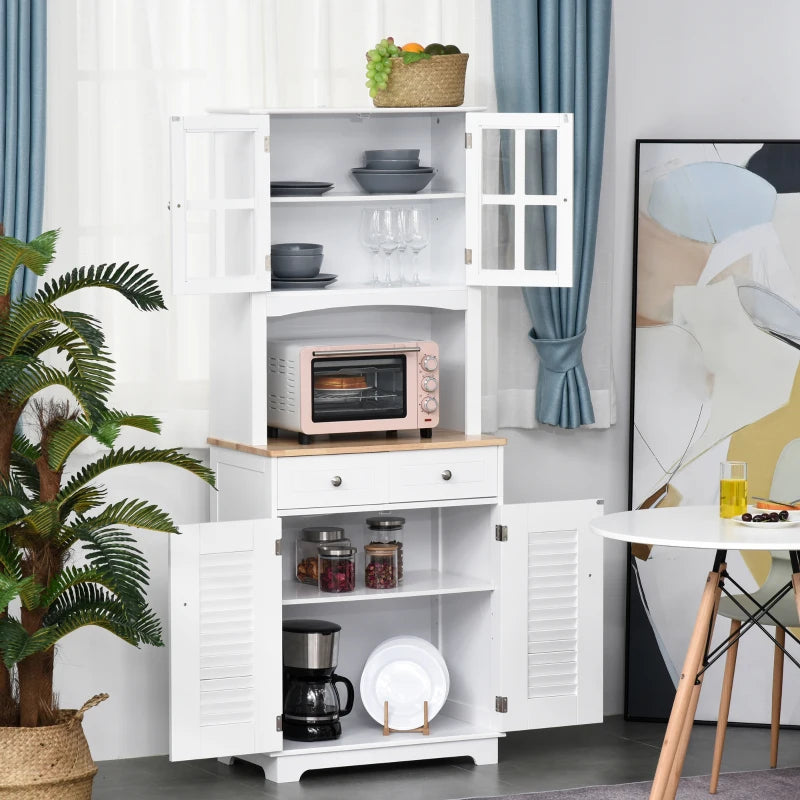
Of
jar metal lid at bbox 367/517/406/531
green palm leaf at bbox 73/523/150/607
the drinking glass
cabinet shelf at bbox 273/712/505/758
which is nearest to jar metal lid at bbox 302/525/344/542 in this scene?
jar metal lid at bbox 367/517/406/531

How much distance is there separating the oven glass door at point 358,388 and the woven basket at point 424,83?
74cm

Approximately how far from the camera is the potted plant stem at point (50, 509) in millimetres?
3412

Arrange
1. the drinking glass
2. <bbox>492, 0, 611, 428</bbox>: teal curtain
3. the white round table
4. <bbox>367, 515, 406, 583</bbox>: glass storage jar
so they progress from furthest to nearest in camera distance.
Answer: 1. <bbox>492, 0, 611, 428</bbox>: teal curtain
2. <bbox>367, 515, 406, 583</bbox>: glass storage jar
3. the drinking glass
4. the white round table

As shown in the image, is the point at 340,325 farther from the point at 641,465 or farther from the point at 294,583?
the point at 641,465

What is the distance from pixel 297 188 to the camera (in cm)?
421

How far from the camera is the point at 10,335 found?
347 cm

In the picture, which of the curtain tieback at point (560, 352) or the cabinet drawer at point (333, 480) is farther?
the curtain tieback at point (560, 352)

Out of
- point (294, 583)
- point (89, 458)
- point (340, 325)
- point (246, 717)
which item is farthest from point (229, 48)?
point (246, 717)

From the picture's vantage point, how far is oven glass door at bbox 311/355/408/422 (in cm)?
416

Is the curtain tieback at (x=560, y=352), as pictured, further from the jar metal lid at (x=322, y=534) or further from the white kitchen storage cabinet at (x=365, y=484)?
the jar metal lid at (x=322, y=534)

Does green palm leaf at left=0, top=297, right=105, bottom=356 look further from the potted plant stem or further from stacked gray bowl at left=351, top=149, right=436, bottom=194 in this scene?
stacked gray bowl at left=351, top=149, right=436, bottom=194

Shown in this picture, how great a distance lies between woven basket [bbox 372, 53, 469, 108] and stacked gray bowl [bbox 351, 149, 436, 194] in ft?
0.48

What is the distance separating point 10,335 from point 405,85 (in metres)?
1.40

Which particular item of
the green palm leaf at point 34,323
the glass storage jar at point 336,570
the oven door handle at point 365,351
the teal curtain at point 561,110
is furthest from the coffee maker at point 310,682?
the green palm leaf at point 34,323
